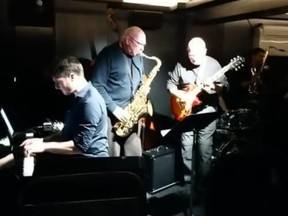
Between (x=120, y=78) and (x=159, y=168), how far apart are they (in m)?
0.99

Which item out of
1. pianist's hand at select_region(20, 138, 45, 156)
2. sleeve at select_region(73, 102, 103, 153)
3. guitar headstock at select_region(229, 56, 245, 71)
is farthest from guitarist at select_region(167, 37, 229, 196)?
pianist's hand at select_region(20, 138, 45, 156)

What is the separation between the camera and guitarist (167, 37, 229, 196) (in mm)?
3752

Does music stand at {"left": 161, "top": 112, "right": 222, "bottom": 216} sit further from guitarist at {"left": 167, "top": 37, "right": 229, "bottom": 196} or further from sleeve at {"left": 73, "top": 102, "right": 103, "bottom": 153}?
guitarist at {"left": 167, "top": 37, "right": 229, "bottom": 196}

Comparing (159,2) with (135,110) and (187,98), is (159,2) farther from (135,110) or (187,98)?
(135,110)

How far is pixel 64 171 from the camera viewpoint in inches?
78.7

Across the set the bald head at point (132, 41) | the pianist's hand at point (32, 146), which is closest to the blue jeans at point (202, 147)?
the bald head at point (132, 41)

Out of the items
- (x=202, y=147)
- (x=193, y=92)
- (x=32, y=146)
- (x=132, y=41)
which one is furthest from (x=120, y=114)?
(x=32, y=146)

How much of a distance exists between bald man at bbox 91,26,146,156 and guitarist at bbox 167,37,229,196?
44cm

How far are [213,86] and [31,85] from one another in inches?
62.3

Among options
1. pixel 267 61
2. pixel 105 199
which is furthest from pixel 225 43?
pixel 105 199

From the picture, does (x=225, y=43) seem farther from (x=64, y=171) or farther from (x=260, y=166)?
(x=260, y=166)

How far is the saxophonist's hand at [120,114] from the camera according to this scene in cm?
338

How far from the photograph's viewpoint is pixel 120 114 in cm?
340

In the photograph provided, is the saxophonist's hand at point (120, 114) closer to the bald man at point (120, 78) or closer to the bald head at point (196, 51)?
the bald man at point (120, 78)
